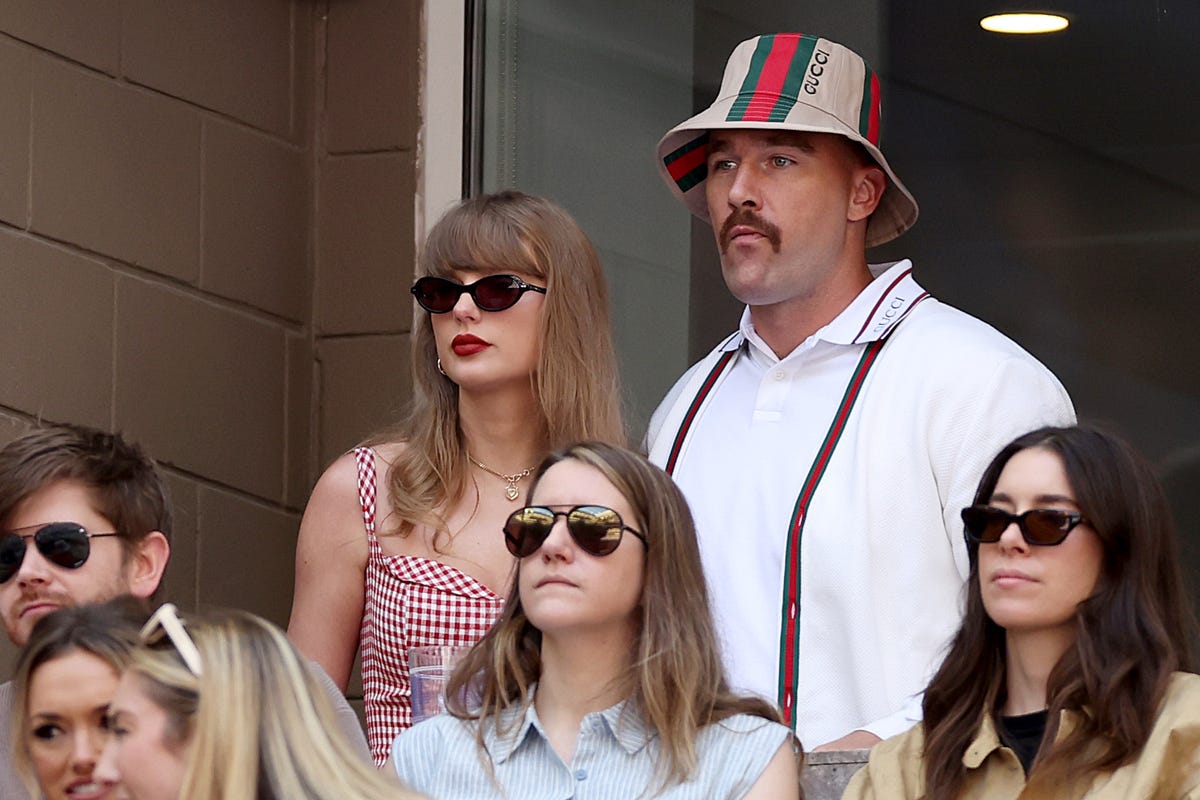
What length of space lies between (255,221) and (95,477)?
1.91m

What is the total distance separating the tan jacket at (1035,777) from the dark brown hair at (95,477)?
55.0 inches

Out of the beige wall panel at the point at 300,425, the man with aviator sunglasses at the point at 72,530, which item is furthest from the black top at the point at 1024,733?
the beige wall panel at the point at 300,425

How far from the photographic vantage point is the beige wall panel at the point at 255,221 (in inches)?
227

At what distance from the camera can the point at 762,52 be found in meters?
4.69

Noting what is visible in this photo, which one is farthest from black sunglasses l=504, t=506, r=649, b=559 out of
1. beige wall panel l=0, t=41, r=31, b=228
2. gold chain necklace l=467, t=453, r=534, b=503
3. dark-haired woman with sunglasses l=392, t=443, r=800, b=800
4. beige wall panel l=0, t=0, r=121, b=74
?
beige wall panel l=0, t=0, r=121, b=74

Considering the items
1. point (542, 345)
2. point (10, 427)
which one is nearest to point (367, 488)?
point (542, 345)

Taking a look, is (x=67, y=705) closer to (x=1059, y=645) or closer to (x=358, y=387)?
(x=1059, y=645)

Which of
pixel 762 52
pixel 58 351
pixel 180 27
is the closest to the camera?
pixel 762 52

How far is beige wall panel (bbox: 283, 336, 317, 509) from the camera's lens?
19.5 ft

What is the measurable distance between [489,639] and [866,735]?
→ 2.11ft

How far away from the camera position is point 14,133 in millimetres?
5180

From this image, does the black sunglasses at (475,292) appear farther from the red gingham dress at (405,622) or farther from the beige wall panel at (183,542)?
the beige wall panel at (183,542)

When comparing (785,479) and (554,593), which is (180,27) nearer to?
(785,479)

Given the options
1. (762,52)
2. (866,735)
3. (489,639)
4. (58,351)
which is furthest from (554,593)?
(58,351)
